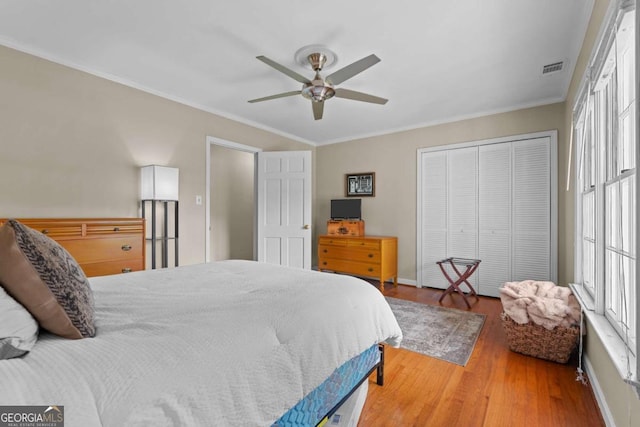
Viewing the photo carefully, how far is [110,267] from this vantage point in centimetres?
261

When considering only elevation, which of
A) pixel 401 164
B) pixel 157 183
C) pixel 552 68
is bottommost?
pixel 157 183

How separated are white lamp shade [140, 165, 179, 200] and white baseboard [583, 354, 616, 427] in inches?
145

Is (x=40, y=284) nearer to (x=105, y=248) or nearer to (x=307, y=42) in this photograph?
(x=105, y=248)

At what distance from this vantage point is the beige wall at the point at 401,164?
3555mm

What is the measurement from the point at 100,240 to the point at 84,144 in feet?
3.16

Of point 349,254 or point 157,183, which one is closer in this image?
point 157,183

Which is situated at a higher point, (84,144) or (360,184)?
(84,144)

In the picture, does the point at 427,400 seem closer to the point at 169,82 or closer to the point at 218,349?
the point at 218,349

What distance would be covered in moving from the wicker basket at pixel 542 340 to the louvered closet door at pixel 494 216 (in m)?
1.65

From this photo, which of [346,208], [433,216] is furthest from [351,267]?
[433,216]

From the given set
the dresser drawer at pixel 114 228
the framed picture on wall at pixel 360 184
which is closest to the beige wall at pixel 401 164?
the framed picture on wall at pixel 360 184

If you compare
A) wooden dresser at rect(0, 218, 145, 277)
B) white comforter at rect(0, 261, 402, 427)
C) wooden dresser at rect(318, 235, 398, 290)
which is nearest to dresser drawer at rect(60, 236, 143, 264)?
wooden dresser at rect(0, 218, 145, 277)

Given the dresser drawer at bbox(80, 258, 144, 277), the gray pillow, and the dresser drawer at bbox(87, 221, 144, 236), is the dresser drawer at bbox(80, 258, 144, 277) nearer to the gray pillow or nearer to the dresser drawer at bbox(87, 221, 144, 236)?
the dresser drawer at bbox(87, 221, 144, 236)

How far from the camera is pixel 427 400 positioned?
Result: 1.75 metres
